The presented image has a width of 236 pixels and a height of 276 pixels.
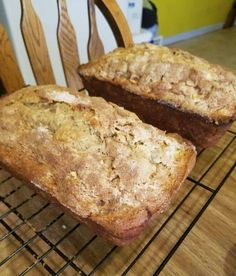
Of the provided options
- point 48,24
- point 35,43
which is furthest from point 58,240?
point 48,24

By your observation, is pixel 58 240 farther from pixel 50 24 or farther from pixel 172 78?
pixel 50 24

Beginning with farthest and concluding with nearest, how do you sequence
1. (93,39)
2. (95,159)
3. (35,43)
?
1. (93,39)
2. (35,43)
3. (95,159)

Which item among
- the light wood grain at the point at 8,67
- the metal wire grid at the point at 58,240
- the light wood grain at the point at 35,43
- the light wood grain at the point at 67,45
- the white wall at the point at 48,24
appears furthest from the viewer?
the white wall at the point at 48,24

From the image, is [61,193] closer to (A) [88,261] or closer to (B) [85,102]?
(A) [88,261]

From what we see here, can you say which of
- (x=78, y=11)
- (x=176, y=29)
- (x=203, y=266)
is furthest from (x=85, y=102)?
(x=176, y=29)

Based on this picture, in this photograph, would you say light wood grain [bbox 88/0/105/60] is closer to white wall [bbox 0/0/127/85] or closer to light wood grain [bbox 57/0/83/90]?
light wood grain [bbox 57/0/83/90]

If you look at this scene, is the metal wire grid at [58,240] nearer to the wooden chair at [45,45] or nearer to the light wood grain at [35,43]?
the wooden chair at [45,45]

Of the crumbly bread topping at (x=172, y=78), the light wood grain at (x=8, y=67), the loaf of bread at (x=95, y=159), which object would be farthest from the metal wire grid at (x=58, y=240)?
the light wood grain at (x=8, y=67)

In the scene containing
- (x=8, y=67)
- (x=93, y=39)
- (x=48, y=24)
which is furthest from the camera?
(x=48, y=24)

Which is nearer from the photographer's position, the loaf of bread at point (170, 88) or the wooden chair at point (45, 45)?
the loaf of bread at point (170, 88)
